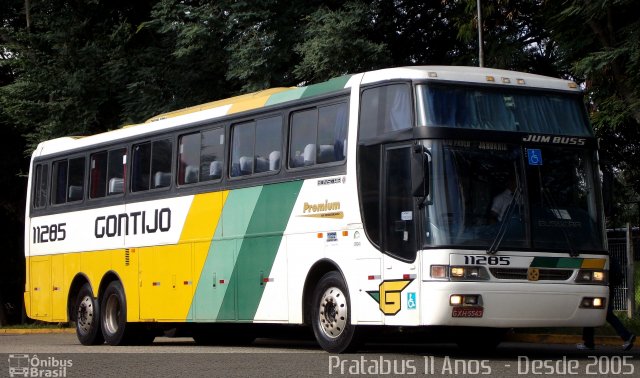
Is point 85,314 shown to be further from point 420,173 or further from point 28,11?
point 28,11

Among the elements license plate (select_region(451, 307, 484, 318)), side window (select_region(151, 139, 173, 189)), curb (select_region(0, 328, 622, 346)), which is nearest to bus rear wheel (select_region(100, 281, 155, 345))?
side window (select_region(151, 139, 173, 189))

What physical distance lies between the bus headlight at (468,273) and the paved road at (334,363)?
0.99m

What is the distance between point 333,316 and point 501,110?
3378 millimetres

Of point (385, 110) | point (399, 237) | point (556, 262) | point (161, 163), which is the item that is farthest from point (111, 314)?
point (556, 262)

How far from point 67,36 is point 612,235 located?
13665 mm

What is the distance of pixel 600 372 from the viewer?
1354 cm

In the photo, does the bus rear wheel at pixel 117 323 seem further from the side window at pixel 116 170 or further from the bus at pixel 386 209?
the side window at pixel 116 170

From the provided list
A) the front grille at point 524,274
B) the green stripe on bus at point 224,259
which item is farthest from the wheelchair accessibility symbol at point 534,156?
the green stripe on bus at point 224,259

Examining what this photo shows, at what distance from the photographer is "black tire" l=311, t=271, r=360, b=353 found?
16.3 m

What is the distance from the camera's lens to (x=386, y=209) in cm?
1572

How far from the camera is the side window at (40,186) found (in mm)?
24562

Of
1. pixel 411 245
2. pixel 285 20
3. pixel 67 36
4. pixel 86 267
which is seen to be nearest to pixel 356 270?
pixel 411 245

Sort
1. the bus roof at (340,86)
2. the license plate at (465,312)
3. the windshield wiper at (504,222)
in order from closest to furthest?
the license plate at (465,312), the windshield wiper at (504,222), the bus roof at (340,86)

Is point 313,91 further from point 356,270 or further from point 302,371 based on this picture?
point 302,371
